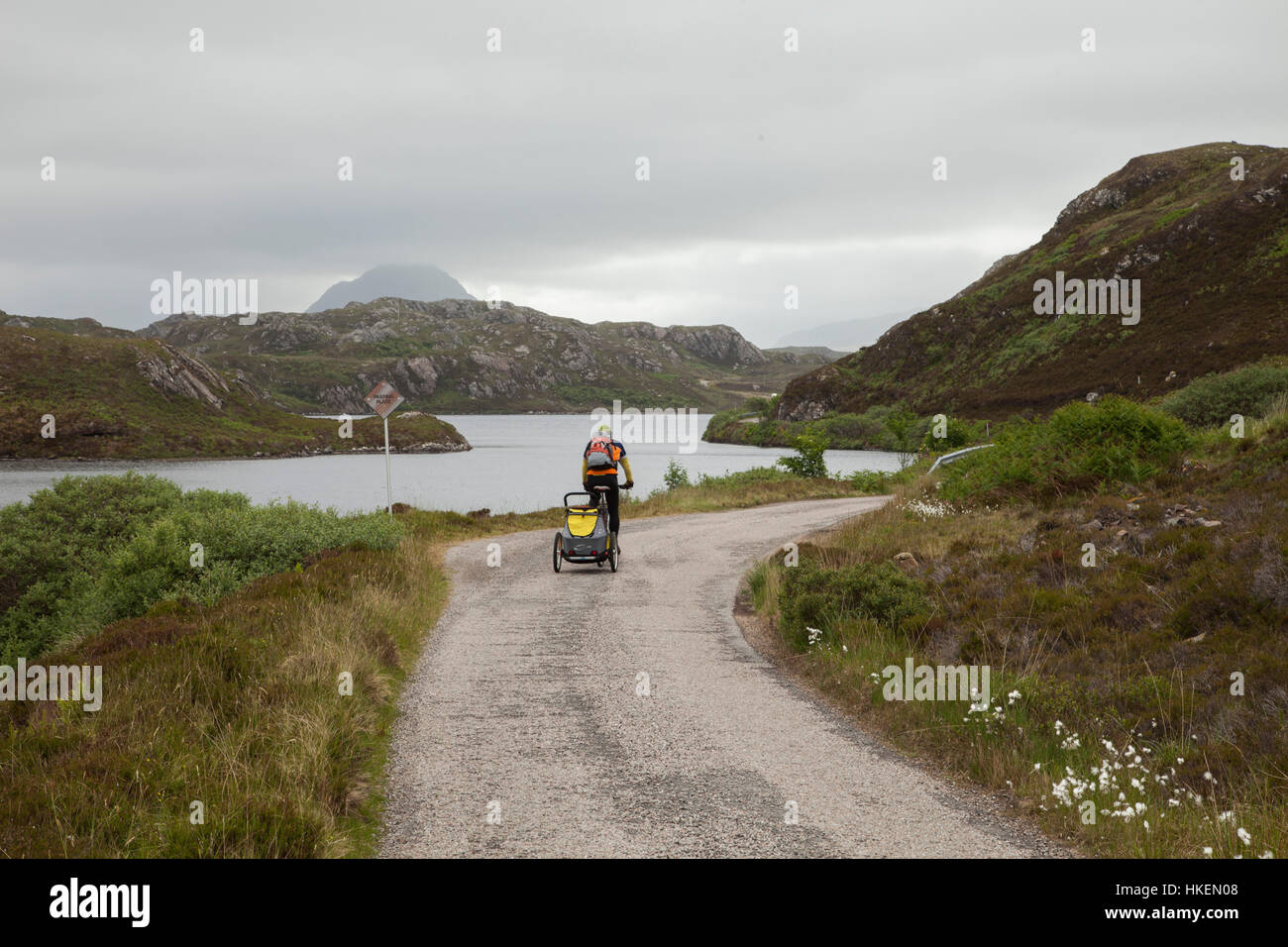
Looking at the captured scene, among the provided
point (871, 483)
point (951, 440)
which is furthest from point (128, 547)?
point (951, 440)

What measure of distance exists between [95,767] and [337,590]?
20.9ft

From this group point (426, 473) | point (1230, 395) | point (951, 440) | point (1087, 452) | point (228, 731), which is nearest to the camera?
point (228, 731)

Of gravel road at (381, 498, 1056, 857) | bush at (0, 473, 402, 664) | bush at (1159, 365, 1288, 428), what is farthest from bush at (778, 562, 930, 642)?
bush at (1159, 365, 1288, 428)

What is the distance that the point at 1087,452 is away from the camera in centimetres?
1923

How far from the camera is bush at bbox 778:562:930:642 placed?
10883 millimetres

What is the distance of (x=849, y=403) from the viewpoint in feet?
373

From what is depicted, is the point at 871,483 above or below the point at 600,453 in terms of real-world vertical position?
below

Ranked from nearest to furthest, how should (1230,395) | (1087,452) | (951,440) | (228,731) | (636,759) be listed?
1. (228,731)
2. (636,759)
3. (1087,452)
4. (1230,395)
5. (951,440)

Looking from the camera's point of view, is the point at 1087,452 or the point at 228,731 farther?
the point at 1087,452

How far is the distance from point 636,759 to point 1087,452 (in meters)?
16.4

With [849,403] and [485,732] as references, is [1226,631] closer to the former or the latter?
[485,732]

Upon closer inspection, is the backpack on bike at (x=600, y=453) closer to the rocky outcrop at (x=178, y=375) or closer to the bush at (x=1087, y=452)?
the bush at (x=1087, y=452)

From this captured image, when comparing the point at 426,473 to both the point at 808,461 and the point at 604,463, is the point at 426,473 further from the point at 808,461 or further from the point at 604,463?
the point at 604,463

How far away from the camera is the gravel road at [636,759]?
518cm
